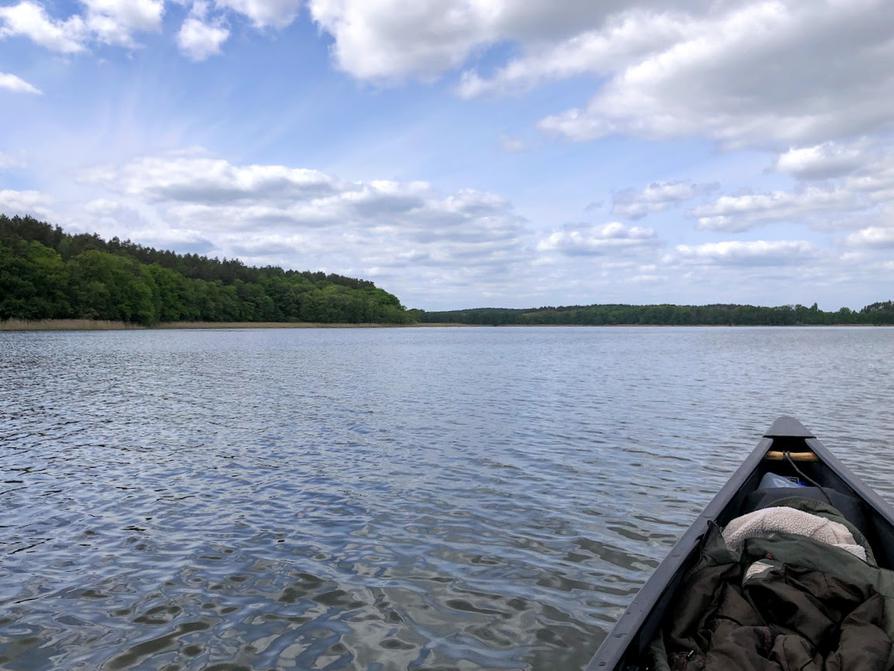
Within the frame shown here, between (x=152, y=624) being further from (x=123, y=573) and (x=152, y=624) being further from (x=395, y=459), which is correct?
(x=395, y=459)

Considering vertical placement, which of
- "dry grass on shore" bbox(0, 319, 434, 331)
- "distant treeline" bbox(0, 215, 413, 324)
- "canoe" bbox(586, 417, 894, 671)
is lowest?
"canoe" bbox(586, 417, 894, 671)

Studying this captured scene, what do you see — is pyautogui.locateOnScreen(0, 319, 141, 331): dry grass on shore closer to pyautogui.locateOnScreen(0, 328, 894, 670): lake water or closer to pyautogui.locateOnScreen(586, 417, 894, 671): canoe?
pyautogui.locateOnScreen(0, 328, 894, 670): lake water

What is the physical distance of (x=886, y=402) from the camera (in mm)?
21141

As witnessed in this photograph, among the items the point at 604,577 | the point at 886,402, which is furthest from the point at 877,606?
the point at 886,402

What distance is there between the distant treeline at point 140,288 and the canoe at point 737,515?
324ft

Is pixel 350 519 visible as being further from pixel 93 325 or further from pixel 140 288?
pixel 140 288

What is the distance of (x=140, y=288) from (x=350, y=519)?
373 ft

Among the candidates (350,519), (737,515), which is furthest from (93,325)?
(737,515)

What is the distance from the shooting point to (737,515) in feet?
22.3

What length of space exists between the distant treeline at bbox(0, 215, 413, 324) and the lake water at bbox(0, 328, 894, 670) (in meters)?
82.2

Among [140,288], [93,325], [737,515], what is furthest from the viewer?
[140,288]

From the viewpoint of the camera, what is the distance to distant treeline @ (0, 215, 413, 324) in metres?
89.9

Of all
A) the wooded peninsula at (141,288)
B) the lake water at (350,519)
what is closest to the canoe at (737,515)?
the lake water at (350,519)

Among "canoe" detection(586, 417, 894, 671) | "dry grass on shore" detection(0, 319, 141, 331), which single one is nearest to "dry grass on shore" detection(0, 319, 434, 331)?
"dry grass on shore" detection(0, 319, 141, 331)
